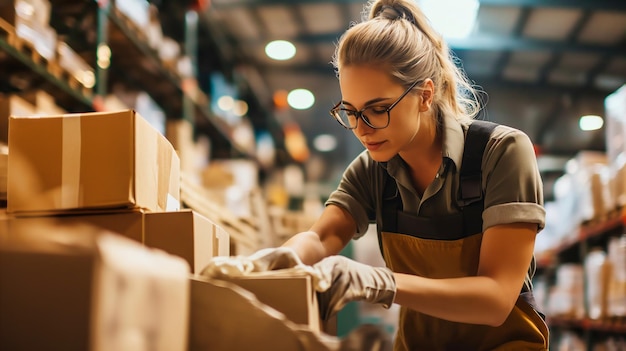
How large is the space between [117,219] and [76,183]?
0.41ft

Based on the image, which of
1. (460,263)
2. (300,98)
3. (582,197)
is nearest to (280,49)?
(300,98)

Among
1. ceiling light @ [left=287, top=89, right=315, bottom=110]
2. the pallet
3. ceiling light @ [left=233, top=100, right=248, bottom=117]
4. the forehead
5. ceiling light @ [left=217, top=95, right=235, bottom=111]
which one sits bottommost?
the forehead

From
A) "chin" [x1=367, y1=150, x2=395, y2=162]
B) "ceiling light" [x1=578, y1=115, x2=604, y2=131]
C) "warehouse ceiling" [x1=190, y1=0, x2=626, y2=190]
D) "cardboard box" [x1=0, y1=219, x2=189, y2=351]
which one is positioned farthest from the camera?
"ceiling light" [x1=578, y1=115, x2=604, y2=131]

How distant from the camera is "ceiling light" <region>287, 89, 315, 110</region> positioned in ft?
38.5

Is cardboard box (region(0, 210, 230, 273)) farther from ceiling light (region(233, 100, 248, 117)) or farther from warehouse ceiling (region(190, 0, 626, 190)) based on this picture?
ceiling light (region(233, 100, 248, 117))

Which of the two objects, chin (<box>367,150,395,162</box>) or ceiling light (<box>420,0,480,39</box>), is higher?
ceiling light (<box>420,0,480,39</box>)

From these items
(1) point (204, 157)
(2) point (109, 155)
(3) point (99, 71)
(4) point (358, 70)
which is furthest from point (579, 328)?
(2) point (109, 155)

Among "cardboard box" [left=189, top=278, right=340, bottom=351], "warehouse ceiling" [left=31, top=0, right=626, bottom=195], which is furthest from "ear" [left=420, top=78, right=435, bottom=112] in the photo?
"warehouse ceiling" [left=31, top=0, right=626, bottom=195]

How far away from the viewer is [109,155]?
1578 millimetres

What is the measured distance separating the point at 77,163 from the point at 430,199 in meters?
0.98

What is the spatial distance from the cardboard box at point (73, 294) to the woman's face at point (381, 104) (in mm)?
910

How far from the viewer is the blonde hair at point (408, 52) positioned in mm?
1906

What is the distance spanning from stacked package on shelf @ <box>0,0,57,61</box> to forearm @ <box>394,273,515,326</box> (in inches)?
96.8

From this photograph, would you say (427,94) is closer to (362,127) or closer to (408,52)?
(408,52)
